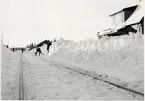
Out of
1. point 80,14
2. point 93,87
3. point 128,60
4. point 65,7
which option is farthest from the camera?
point 80,14

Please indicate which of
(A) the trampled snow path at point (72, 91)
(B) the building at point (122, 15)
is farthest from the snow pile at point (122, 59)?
(B) the building at point (122, 15)

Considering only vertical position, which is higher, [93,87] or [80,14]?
[80,14]

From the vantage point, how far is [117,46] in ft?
64.6

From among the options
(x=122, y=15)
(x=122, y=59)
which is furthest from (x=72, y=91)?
(x=122, y=15)

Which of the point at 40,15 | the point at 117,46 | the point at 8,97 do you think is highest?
the point at 40,15

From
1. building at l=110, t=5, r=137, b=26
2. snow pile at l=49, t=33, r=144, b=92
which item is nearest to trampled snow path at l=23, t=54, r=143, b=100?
snow pile at l=49, t=33, r=144, b=92

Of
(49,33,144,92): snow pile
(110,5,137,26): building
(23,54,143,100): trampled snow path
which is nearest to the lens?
(23,54,143,100): trampled snow path

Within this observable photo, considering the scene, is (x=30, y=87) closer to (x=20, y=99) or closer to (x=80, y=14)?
(x=20, y=99)

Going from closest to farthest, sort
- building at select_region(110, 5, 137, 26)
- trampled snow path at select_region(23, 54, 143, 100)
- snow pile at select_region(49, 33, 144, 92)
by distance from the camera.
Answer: trampled snow path at select_region(23, 54, 143, 100) → snow pile at select_region(49, 33, 144, 92) → building at select_region(110, 5, 137, 26)

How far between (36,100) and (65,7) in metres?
8.14

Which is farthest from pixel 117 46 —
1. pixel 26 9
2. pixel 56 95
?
pixel 56 95

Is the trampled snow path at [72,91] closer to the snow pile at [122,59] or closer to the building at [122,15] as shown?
the snow pile at [122,59]

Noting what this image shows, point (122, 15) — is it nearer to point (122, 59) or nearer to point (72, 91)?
point (122, 59)

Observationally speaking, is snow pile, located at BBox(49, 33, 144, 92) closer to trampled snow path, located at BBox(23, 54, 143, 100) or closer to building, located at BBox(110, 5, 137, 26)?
trampled snow path, located at BBox(23, 54, 143, 100)
